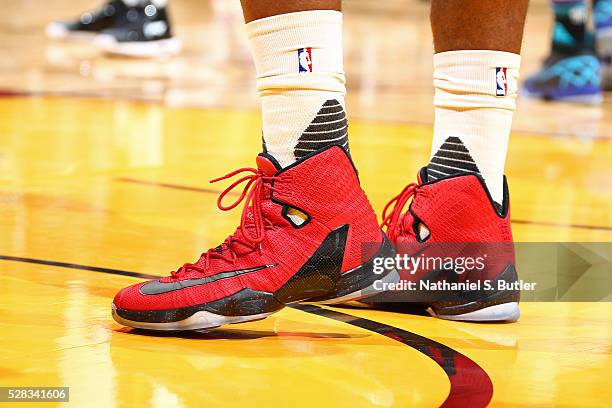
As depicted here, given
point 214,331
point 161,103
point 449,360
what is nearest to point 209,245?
point 214,331

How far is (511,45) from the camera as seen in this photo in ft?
4.25

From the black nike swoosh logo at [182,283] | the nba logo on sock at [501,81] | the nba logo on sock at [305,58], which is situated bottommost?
the black nike swoosh logo at [182,283]

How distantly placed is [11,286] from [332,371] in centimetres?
43

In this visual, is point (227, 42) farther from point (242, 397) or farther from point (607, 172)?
point (242, 397)

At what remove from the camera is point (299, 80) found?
1.18 m

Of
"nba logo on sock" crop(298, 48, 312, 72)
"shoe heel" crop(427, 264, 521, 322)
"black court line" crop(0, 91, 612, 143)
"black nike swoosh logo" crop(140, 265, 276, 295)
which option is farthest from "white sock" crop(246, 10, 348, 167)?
"black court line" crop(0, 91, 612, 143)

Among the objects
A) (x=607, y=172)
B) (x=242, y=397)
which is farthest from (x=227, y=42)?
(x=242, y=397)

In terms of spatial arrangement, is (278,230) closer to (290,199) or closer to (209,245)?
(290,199)

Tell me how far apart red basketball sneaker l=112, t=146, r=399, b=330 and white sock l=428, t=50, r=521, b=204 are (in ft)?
0.47

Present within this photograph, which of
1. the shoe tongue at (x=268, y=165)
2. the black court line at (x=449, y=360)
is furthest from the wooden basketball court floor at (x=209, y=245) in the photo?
the shoe tongue at (x=268, y=165)

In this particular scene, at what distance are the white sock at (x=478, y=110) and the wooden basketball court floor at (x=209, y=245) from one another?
0.17 metres

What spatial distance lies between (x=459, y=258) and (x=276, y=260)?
22cm

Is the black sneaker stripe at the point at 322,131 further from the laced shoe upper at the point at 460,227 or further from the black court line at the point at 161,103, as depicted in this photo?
the black court line at the point at 161,103

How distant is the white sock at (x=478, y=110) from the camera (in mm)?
1286
